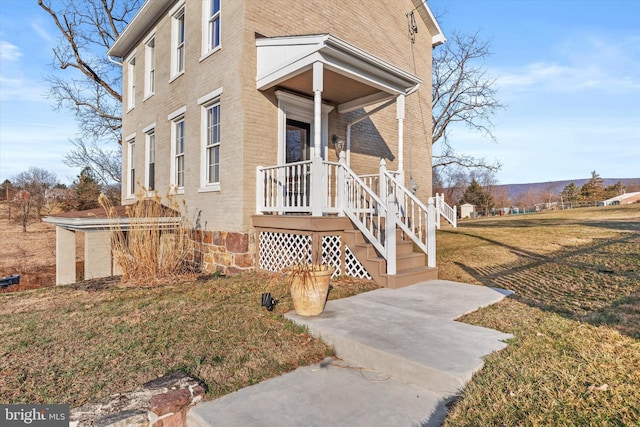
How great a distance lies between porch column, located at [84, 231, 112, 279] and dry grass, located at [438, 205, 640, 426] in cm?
784

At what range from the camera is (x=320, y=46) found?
18.1ft

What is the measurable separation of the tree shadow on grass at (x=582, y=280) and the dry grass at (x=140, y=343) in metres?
2.44

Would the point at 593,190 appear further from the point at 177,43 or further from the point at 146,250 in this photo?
the point at 146,250

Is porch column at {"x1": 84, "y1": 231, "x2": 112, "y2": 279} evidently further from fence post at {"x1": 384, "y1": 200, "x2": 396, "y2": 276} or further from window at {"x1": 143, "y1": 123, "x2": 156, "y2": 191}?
fence post at {"x1": 384, "y1": 200, "x2": 396, "y2": 276}

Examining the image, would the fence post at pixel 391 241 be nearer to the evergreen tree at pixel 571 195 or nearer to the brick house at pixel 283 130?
the brick house at pixel 283 130

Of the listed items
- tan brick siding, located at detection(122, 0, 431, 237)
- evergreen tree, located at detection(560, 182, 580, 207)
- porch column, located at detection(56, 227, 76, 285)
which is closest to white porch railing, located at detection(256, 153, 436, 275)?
tan brick siding, located at detection(122, 0, 431, 237)

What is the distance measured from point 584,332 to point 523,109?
20130mm

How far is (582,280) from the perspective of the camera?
214 inches

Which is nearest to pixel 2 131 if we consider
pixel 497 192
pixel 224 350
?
pixel 224 350

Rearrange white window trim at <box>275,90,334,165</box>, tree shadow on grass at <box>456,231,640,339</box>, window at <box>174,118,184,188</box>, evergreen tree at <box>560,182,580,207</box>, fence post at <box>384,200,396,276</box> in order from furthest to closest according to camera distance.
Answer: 1. evergreen tree at <box>560,182,580,207</box>
2. window at <box>174,118,184,188</box>
3. white window trim at <box>275,90,334,165</box>
4. fence post at <box>384,200,396,276</box>
5. tree shadow on grass at <box>456,231,640,339</box>

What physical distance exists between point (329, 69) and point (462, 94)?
19070 mm

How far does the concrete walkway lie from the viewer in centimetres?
208

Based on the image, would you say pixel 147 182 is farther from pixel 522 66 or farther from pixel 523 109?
pixel 523 109

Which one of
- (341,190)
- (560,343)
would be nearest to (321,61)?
(341,190)
